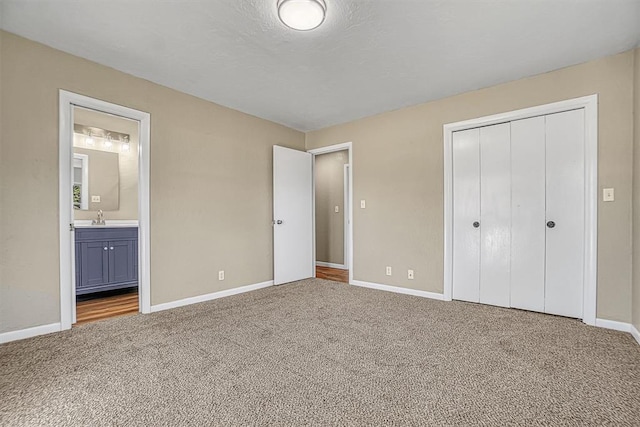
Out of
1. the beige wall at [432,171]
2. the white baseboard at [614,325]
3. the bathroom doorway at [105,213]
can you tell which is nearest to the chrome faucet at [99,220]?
the bathroom doorway at [105,213]

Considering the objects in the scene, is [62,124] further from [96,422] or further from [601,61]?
[601,61]

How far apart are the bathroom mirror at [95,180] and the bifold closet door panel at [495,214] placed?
4.92m

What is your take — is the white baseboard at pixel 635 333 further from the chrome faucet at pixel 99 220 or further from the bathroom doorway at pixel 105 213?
the chrome faucet at pixel 99 220

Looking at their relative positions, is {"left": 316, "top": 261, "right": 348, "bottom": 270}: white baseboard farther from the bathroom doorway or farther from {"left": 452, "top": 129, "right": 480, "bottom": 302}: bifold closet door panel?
the bathroom doorway

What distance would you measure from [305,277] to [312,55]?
3.18m

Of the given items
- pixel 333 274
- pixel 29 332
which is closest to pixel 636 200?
pixel 333 274

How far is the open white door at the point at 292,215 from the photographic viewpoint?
14.3 ft

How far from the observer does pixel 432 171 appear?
3.69 metres

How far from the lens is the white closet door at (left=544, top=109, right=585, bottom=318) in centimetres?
284

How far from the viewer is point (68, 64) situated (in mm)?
2615

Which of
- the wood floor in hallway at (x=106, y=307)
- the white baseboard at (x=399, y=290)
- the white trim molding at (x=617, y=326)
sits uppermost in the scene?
the white trim molding at (x=617, y=326)

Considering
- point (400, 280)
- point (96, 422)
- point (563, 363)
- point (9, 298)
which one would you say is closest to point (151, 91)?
point (9, 298)

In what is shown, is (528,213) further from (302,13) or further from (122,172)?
(122,172)

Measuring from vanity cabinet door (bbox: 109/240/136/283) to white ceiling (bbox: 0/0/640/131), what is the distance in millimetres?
2177
